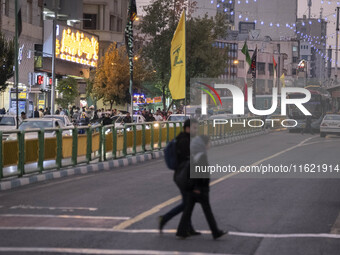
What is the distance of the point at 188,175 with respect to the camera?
9469 mm

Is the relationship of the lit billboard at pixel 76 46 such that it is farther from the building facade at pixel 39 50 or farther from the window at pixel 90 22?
the window at pixel 90 22

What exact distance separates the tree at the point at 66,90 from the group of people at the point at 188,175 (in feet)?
177

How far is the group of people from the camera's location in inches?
374

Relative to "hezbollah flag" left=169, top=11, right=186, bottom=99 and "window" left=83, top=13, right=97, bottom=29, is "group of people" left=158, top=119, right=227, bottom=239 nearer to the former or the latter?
"hezbollah flag" left=169, top=11, right=186, bottom=99

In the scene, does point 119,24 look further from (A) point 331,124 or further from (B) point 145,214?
(B) point 145,214

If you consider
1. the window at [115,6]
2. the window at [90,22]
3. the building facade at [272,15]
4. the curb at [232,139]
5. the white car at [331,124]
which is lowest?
the curb at [232,139]

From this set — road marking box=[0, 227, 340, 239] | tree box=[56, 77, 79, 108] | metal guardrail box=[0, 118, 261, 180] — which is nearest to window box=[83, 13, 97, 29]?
tree box=[56, 77, 79, 108]

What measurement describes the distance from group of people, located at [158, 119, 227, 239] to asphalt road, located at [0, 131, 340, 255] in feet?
0.92

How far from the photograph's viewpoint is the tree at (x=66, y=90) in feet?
210

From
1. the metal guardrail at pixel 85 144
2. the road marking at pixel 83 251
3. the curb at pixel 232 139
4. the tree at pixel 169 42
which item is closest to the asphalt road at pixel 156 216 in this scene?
the road marking at pixel 83 251

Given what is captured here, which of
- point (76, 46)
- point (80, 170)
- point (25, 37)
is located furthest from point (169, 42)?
point (80, 170)

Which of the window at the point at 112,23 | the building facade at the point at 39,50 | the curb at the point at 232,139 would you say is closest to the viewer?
the curb at the point at 232,139

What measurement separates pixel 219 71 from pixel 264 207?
41.9 metres

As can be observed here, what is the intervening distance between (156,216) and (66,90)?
174 ft
